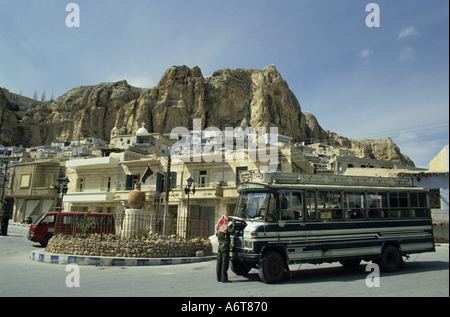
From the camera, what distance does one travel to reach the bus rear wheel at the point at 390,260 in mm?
8859

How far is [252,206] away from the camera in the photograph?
8266 mm

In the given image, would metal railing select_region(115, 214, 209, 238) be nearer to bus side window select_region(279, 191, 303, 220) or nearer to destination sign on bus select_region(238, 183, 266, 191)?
destination sign on bus select_region(238, 183, 266, 191)

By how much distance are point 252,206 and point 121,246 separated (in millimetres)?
5747

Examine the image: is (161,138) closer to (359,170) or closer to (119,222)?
(359,170)

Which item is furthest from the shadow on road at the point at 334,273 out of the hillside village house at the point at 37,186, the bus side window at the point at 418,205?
the hillside village house at the point at 37,186

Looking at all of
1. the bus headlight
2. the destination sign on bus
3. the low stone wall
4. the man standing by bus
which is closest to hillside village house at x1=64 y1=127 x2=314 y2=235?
the low stone wall

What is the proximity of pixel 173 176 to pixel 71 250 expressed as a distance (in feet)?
56.5

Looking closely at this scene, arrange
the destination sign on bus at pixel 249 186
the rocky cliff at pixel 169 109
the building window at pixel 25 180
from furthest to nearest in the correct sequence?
1. the rocky cliff at pixel 169 109
2. the building window at pixel 25 180
3. the destination sign on bus at pixel 249 186

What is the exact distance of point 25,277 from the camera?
7988 mm

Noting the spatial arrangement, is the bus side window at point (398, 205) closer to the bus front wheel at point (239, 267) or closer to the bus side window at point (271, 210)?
the bus side window at point (271, 210)

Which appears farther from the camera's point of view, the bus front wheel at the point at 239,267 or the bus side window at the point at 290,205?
the bus front wheel at the point at 239,267

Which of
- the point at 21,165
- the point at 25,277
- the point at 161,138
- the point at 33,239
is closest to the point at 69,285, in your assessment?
the point at 25,277

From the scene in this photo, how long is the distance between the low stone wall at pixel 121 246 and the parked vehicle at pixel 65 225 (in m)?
0.49

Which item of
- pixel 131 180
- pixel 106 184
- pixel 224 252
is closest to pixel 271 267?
pixel 224 252
